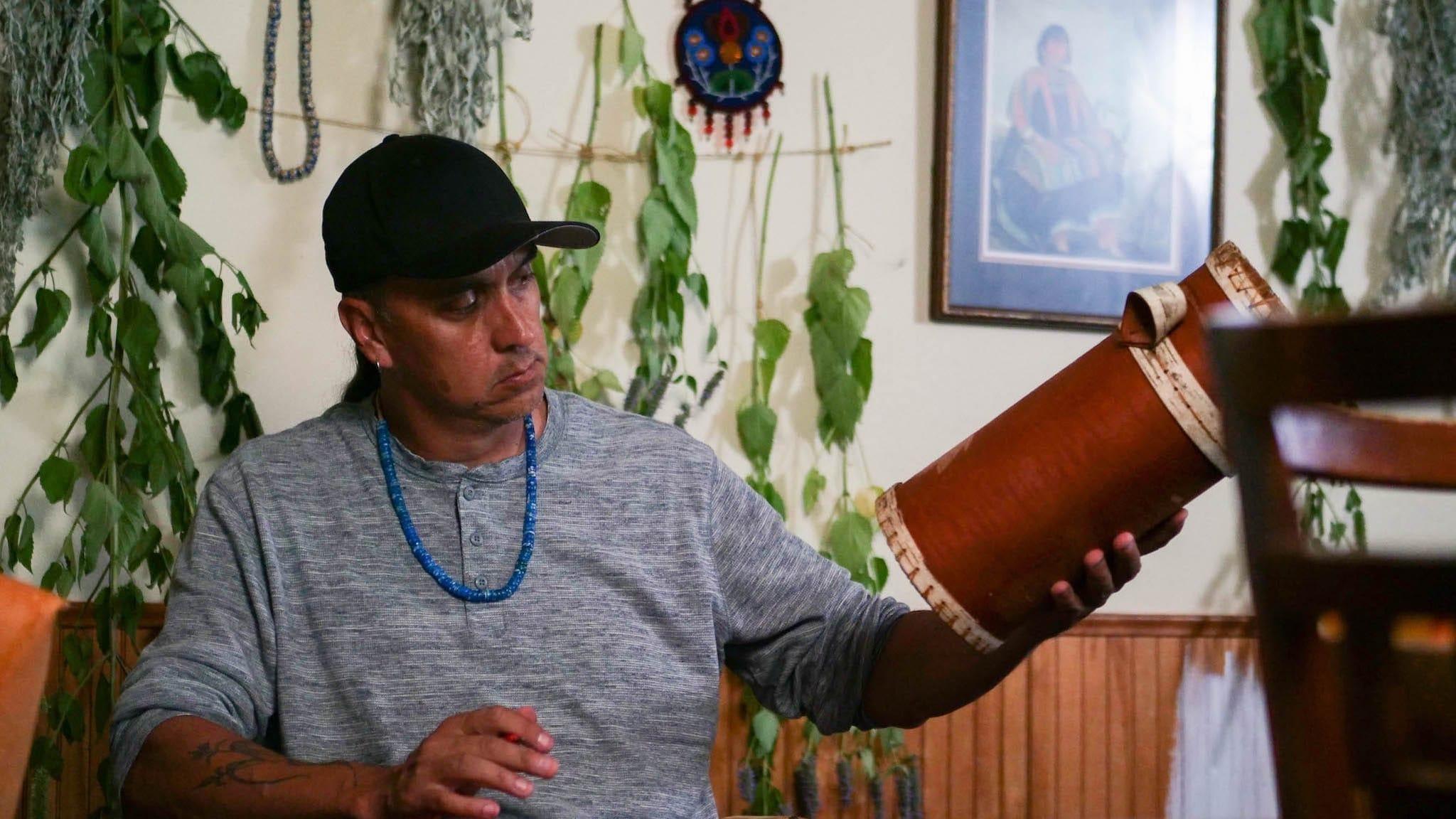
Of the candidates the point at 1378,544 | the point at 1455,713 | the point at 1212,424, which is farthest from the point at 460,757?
the point at 1378,544

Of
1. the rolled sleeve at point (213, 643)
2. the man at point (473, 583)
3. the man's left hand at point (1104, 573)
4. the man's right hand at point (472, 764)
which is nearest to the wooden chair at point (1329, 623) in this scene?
the man's left hand at point (1104, 573)

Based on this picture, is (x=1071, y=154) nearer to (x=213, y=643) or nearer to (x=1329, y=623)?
(x=213, y=643)

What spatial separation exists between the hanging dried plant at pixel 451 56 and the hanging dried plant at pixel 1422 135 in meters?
1.67

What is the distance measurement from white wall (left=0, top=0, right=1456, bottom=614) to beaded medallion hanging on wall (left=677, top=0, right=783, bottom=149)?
4 cm

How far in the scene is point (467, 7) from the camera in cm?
210

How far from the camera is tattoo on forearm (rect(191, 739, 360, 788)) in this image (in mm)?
1368

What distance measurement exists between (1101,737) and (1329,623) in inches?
74.5

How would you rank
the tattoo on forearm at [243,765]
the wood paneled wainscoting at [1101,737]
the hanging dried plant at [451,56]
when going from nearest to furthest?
1. the tattoo on forearm at [243,765]
2. the hanging dried plant at [451,56]
3. the wood paneled wainscoting at [1101,737]

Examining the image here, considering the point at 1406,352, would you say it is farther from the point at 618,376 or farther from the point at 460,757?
the point at 618,376

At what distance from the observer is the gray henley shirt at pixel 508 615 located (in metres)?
1.53

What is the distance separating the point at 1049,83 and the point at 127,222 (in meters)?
1.54

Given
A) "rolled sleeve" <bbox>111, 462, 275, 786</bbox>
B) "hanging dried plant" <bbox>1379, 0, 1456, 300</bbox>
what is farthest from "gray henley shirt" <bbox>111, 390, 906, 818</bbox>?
"hanging dried plant" <bbox>1379, 0, 1456, 300</bbox>

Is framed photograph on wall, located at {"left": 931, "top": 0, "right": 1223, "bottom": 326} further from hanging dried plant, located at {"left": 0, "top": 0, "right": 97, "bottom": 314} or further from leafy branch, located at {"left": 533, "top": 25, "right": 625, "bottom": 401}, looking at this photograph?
hanging dried plant, located at {"left": 0, "top": 0, "right": 97, "bottom": 314}

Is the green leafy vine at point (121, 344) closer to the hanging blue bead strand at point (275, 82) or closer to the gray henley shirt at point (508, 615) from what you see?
the hanging blue bead strand at point (275, 82)
